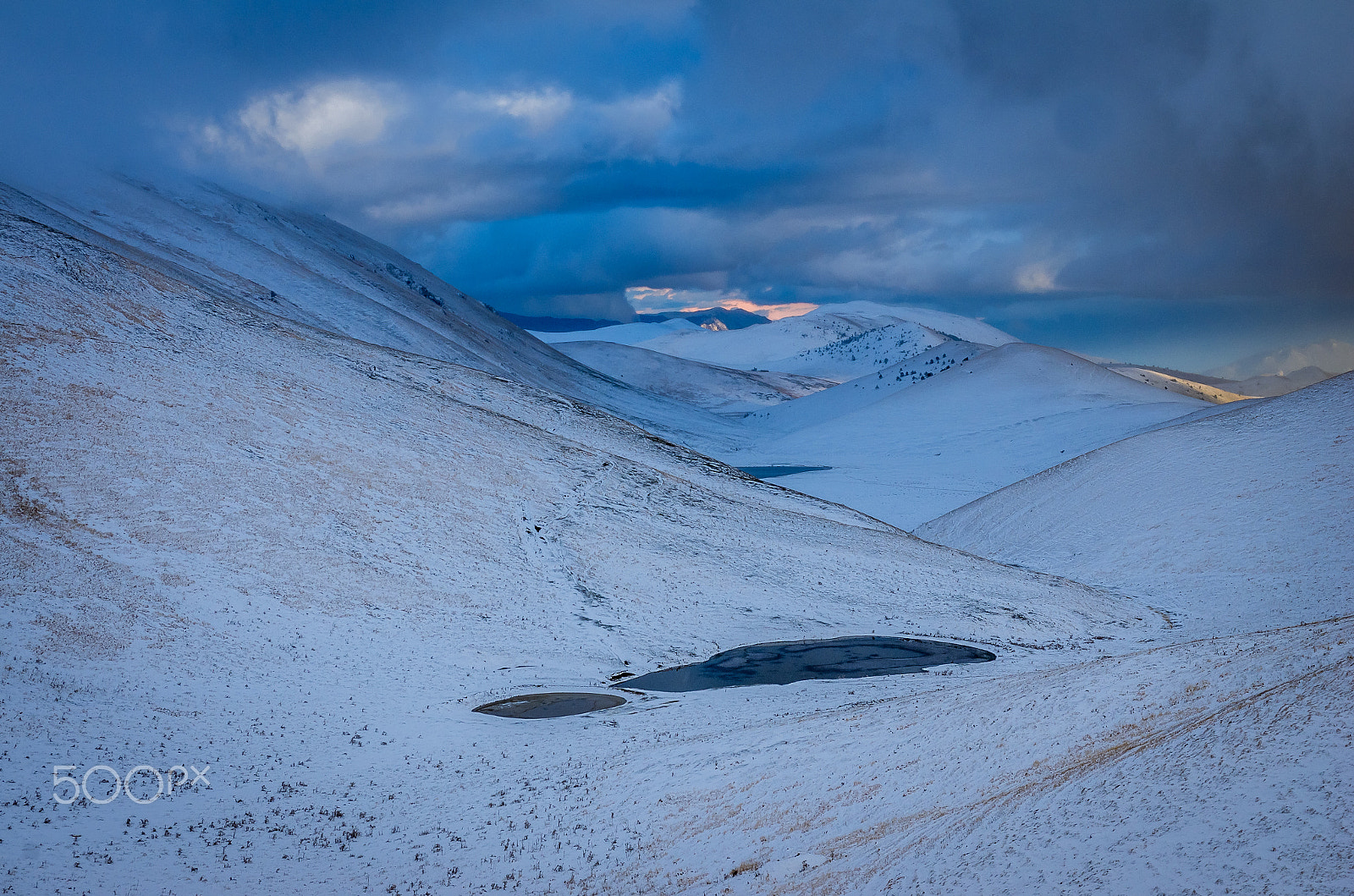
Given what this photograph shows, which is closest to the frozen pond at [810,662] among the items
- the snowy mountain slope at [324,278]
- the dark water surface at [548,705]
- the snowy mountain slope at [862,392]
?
the dark water surface at [548,705]

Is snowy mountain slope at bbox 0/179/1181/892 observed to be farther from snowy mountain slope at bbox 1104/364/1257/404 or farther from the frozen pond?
snowy mountain slope at bbox 1104/364/1257/404

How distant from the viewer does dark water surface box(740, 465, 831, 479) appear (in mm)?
78863

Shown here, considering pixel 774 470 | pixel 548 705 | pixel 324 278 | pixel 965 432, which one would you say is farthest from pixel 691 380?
pixel 548 705

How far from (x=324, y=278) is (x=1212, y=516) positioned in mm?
74750

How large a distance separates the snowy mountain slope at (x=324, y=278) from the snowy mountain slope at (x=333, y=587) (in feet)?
61.4

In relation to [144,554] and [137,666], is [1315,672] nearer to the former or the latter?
[137,666]

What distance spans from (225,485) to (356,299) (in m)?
54.2

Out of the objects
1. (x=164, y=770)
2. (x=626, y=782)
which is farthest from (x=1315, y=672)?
(x=164, y=770)

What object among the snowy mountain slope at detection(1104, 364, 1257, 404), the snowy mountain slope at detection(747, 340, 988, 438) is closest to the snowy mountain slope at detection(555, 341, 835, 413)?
the snowy mountain slope at detection(747, 340, 988, 438)

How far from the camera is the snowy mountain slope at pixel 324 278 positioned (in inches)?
2697

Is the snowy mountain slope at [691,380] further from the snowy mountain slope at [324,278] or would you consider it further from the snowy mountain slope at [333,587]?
the snowy mountain slope at [333,587]

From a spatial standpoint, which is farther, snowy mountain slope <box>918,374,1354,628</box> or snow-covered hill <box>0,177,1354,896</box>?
snowy mountain slope <box>918,374,1354,628</box>

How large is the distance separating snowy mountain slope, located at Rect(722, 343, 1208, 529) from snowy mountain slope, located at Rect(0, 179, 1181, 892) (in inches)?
836

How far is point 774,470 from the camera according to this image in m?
82.4
